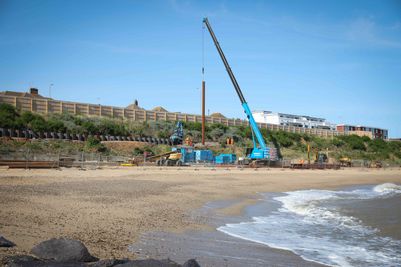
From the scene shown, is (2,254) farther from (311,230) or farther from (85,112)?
(85,112)

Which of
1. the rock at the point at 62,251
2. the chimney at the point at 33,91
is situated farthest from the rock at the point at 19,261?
the chimney at the point at 33,91

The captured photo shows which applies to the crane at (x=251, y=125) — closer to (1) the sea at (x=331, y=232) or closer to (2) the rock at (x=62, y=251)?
(1) the sea at (x=331, y=232)

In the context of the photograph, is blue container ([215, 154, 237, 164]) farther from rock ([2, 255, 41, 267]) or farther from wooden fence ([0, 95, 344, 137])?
rock ([2, 255, 41, 267])

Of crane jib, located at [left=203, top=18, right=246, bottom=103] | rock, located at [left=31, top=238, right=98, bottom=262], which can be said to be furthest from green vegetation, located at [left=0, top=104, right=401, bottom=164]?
rock, located at [left=31, top=238, right=98, bottom=262]

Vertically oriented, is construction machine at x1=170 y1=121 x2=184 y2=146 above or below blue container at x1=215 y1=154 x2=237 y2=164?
above

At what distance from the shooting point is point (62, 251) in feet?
18.4

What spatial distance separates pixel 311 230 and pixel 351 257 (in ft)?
9.84

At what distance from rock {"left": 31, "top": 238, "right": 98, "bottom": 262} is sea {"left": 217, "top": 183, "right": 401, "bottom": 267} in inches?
175

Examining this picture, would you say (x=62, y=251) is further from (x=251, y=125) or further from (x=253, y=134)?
(x=251, y=125)

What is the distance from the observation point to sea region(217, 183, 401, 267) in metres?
8.20

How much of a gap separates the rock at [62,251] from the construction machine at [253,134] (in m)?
43.6

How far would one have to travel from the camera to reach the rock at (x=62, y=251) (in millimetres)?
5531

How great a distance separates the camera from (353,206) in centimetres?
1717

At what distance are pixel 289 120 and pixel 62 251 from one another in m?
132
